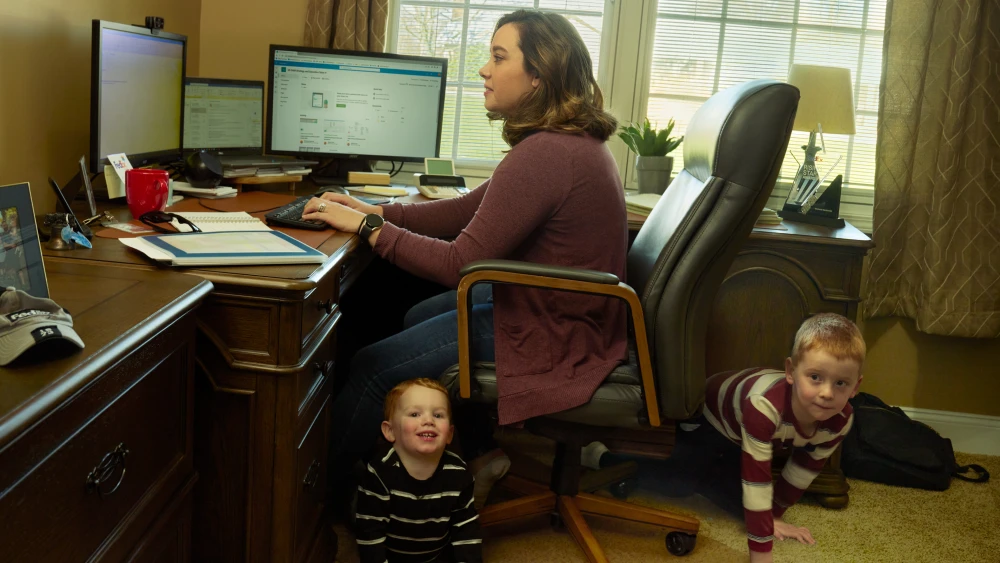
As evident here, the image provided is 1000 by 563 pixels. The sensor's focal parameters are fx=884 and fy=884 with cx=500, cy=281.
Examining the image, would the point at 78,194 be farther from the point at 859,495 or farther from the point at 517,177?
the point at 859,495

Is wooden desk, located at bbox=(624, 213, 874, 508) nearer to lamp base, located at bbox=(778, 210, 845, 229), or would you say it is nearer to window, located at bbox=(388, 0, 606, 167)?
lamp base, located at bbox=(778, 210, 845, 229)

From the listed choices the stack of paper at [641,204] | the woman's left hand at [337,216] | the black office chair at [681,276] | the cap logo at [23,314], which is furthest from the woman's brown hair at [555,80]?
the cap logo at [23,314]

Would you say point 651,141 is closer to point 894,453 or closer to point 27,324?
point 894,453

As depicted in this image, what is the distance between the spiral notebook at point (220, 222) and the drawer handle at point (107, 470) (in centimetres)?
70

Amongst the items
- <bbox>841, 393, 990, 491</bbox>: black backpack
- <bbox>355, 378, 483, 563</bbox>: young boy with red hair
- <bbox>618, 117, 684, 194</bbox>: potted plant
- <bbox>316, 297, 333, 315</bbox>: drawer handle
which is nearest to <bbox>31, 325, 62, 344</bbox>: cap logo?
<bbox>316, 297, 333, 315</bbox>: drawer handle

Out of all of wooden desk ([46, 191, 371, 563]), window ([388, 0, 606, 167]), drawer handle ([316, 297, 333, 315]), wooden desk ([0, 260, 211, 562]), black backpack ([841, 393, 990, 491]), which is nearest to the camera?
wooden desk ([0, 260, 211, 562])

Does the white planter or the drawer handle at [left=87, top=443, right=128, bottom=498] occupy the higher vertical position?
the white planter

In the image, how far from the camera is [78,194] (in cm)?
190

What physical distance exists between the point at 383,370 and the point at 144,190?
610mm

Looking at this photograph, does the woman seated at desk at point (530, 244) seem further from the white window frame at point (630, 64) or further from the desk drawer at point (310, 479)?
the white window frame at point (630, 64)

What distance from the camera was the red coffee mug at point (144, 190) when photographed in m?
1.80

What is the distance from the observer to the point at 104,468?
3.23 feet

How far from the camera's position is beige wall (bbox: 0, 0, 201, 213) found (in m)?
1.80

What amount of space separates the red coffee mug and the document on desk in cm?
29
